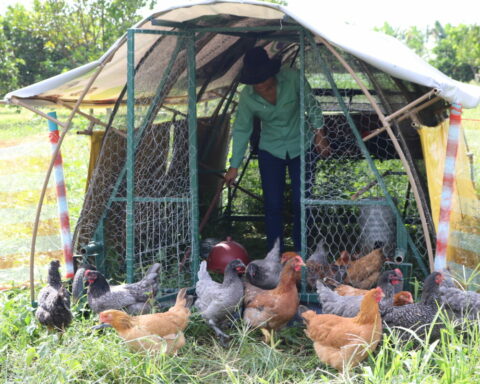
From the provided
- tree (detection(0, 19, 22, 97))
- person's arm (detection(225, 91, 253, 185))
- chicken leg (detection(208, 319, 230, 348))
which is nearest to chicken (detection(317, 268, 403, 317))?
chicken leg (detection(208, 319, 230, 348))

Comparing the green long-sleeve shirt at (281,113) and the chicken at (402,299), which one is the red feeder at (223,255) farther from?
the chicken at (402,299)

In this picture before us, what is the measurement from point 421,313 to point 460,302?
0.86ft

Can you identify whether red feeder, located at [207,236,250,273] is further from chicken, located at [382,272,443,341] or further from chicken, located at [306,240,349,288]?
chicken, located at [382,272,443,341]

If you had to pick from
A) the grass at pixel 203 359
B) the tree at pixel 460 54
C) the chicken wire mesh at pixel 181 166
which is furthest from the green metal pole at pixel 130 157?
the tree at pixel 460 54

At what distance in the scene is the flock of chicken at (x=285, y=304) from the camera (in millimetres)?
3832

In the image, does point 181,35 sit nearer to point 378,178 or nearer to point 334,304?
point 378,178

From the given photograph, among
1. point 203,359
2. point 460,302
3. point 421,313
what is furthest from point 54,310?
point 460,302

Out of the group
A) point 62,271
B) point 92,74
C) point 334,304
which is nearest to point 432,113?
point 334,304

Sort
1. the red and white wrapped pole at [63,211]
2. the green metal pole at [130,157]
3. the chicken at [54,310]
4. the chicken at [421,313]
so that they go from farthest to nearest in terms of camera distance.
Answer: the red and white wrapped pole at [63,211]
the green metal pole at [130,157]
the chicken at [54,310]
the chicken at [421,313]

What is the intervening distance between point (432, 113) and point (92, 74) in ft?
8.58

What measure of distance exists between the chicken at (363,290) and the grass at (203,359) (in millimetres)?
410

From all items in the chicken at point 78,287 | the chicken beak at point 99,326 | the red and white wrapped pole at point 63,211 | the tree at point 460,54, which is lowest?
the chicken beak at point 99,326

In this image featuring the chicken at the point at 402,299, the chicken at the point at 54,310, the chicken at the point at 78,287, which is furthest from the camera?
the chicken at the point at 78,287

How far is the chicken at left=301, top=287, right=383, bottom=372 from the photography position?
3.72 meters
